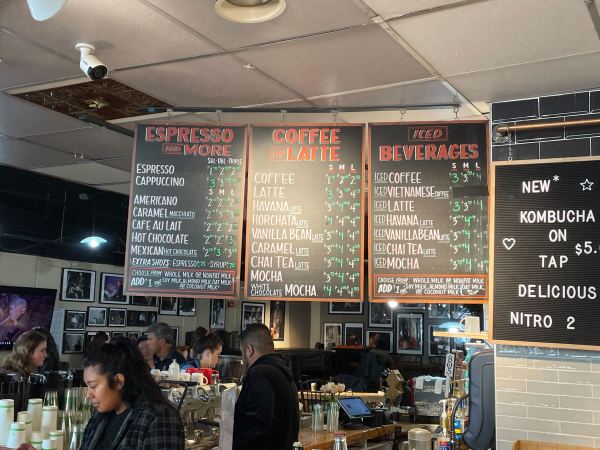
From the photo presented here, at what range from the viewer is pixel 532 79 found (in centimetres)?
395

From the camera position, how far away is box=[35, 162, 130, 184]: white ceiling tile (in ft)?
23.8

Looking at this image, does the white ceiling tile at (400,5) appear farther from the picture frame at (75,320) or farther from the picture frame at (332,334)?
the picture frame at (332,334)

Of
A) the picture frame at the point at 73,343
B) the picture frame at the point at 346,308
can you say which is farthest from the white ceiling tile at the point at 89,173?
the picture frame at the point at 346,308

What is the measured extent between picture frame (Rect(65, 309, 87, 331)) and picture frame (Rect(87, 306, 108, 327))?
0.12 m

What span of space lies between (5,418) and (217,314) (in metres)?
9.93

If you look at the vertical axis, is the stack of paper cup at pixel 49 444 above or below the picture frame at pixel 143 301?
below

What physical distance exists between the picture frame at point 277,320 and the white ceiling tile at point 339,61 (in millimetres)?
11295

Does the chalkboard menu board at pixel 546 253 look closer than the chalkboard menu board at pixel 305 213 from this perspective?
Yes

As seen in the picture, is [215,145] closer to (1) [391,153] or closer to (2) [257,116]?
(2) [257,116]

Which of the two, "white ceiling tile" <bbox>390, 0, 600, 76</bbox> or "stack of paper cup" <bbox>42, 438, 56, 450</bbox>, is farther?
"white ceiling tile" <bbox>390, 0, 600, 76</bbox>

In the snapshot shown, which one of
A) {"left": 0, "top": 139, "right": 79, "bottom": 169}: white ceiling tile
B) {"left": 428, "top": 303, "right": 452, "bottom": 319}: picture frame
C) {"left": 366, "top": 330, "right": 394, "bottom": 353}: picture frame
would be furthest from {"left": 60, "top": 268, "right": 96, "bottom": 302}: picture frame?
{"left": 428, "top": 303, "right": 452, "bottom": 319}: picture frame

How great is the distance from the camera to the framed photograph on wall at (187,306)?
11.3 meters

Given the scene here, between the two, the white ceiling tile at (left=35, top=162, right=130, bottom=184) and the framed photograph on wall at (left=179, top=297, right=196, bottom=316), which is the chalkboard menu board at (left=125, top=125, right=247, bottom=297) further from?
the framed photograph on wall at (left=179, top=297, right=196, bottom=316)

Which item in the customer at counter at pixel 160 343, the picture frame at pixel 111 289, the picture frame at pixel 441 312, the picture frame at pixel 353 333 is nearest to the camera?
the customer at counter at pixel 160 343
